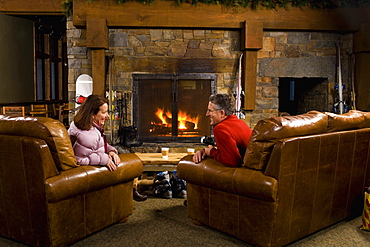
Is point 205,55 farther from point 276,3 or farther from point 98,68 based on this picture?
point 98,68

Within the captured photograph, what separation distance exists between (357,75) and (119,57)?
3.62 meters

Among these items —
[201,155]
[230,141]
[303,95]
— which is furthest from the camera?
[303,95]

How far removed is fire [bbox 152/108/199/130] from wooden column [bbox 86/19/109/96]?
2.98 feet

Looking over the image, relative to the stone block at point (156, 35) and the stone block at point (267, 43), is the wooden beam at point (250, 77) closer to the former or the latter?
the stone block at point (267, 43)

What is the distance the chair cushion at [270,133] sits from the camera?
87.7 inches

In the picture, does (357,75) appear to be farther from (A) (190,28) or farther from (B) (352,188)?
(B) (352,188)

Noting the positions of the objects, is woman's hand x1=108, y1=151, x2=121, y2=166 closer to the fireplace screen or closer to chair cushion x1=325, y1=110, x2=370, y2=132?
chair cushion x1=325, y1=110, x2=370, y2=132

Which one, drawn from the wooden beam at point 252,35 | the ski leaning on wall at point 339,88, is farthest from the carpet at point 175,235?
the wooden beam at point 252,35

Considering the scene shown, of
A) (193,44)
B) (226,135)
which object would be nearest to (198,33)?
(193,44)

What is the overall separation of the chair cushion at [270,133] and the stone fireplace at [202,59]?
9.52 feet

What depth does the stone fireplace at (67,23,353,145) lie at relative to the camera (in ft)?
17.2

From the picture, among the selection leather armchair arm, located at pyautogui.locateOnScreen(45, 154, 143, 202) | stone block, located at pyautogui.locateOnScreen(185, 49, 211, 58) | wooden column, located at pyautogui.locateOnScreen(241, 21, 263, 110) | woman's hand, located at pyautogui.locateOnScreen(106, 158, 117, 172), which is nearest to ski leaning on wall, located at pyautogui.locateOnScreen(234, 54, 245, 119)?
wooden column, located at pyautogui.locateOnScreen(241, 21, 263, 110)

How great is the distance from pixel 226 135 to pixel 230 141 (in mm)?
52

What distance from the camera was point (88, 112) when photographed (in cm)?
262
